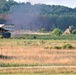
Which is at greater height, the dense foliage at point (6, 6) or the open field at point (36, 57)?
the dense foliage at point (6, 6)

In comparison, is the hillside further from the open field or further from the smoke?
the open field

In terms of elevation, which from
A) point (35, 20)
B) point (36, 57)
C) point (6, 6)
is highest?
point (6, 6)

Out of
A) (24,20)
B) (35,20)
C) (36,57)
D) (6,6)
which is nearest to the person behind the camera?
(36,57)

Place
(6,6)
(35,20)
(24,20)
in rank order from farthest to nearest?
(6,6)
(35,20)
(24,20)

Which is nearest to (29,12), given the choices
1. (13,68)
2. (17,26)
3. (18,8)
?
(18,8)

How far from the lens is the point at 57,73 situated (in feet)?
72.5

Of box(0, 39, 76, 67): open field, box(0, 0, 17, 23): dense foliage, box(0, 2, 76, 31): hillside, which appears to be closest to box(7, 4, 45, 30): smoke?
box(0, 2, 76, 31): hillside

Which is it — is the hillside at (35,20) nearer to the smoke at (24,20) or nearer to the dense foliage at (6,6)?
the smoke at (24,20)

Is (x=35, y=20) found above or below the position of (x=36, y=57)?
above

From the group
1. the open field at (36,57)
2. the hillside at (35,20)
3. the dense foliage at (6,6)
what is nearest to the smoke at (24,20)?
the hillside at (35,20)

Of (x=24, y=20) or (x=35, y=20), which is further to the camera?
(x=35, y=20)

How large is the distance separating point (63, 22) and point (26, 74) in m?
120

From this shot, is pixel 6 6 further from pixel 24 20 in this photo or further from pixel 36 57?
pixel 36 57

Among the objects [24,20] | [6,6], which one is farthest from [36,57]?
[6,6]
